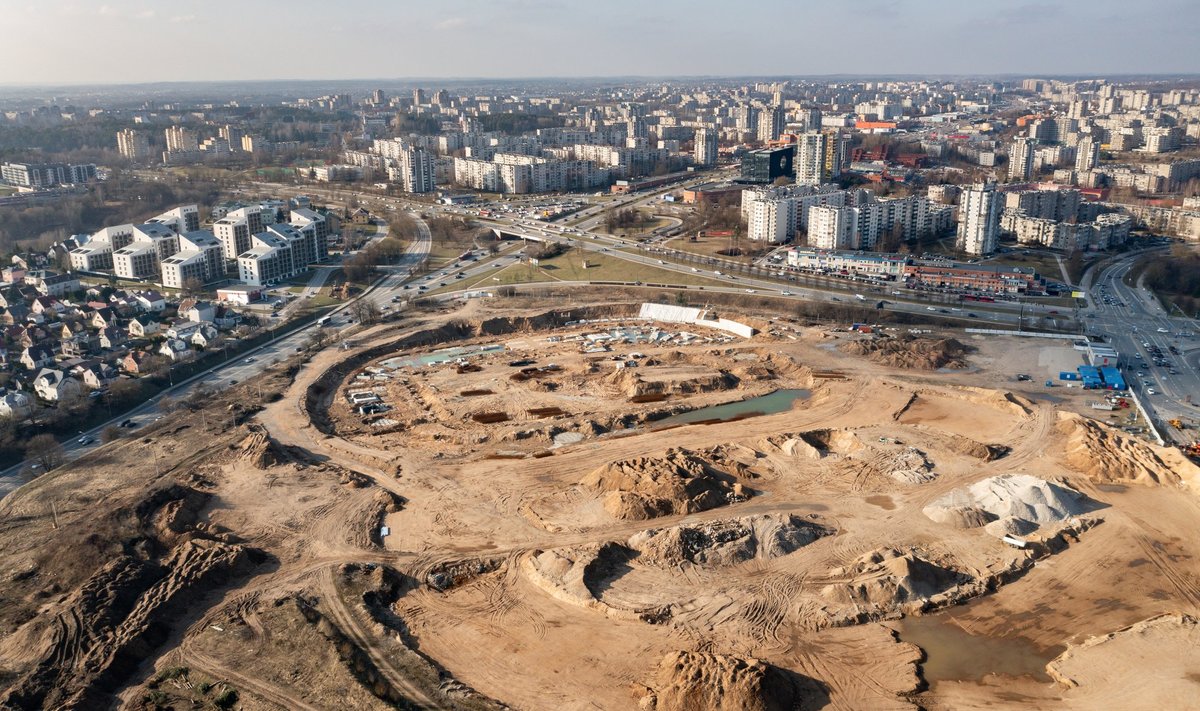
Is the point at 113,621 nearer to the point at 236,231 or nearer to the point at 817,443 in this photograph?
the point at 817,443

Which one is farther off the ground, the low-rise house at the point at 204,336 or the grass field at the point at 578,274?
the grass field at the point at 578,274

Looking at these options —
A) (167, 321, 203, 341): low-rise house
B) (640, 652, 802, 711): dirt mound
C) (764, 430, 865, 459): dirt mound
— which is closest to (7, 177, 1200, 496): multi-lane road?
(167, 321, 203, 341): low-rise house

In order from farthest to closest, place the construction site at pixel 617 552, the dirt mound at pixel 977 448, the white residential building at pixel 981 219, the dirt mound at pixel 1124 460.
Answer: the white residential building at pixel 981 219, the dirt mound at pixel 977 448, the dirt mound at pixel 1124 460, the construction site at pixel 617 552

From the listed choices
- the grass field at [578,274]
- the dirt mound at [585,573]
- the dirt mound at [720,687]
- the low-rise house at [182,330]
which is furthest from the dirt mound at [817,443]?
the low-rise house at [182,330]

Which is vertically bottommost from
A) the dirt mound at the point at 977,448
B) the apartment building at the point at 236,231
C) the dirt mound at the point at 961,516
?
the dirt mound at the point at 961,516

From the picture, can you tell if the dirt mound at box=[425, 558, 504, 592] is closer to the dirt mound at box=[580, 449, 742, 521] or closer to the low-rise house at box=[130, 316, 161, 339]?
the dirt mound at box=[580, 449, 742, 521]

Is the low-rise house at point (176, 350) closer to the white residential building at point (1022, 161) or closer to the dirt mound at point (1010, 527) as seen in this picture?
the dirt mound at point (1010, 527)

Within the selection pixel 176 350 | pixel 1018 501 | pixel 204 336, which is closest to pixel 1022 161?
pixel 1018 501
